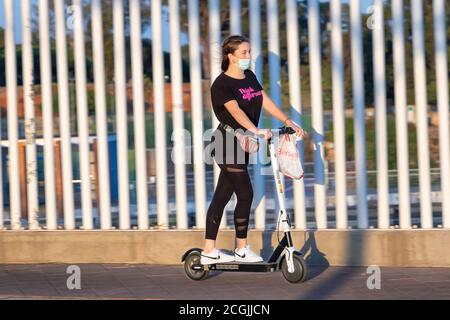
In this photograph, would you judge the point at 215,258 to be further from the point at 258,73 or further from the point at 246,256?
the point at 258,73

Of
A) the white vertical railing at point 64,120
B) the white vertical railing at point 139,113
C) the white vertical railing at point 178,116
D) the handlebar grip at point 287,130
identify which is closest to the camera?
the handlebar grip at point 287,130

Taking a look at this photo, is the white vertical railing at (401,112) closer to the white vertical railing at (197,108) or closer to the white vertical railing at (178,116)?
the white vertical railing at (197,108)

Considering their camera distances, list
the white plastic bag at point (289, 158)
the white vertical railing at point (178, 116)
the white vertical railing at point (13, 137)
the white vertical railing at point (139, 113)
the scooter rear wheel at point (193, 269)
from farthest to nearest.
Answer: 1. the white vertical railing at point (13, 137)
2. the white vertical railing at point (139, 113)
3. the white vertical railing at point (178, 116)
4. the scooter rear wheel at point (193, 269)
5. the white plastic bag at point (289, 158)

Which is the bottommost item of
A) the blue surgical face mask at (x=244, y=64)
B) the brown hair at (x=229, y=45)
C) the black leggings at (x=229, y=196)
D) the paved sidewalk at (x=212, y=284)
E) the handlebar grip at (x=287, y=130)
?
the paved sidewalk at (x=212, y=284)

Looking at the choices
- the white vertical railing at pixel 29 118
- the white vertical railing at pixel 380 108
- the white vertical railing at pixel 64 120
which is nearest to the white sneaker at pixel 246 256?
the white vertical railing at pixel 380 108

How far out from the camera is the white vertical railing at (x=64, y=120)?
10.1m

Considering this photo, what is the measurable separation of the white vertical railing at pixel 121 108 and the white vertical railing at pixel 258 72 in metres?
1.06

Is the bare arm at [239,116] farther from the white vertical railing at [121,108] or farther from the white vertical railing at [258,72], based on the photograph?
the white vertical railing at [121,108]

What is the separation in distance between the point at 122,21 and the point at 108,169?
1213 mm

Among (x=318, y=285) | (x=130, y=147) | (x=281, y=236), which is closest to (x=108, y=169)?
(x=130, y=147)

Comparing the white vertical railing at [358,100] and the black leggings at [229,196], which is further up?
the white vertical railing at [358,100]

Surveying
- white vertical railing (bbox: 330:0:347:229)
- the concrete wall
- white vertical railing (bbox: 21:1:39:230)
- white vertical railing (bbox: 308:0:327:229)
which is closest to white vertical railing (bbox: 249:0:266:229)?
the concrete wall

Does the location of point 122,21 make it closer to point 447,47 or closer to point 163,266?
point 163,266

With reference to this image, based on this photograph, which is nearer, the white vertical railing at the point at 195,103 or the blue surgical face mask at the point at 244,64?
the blue surgical face mask at the point at 244,64
